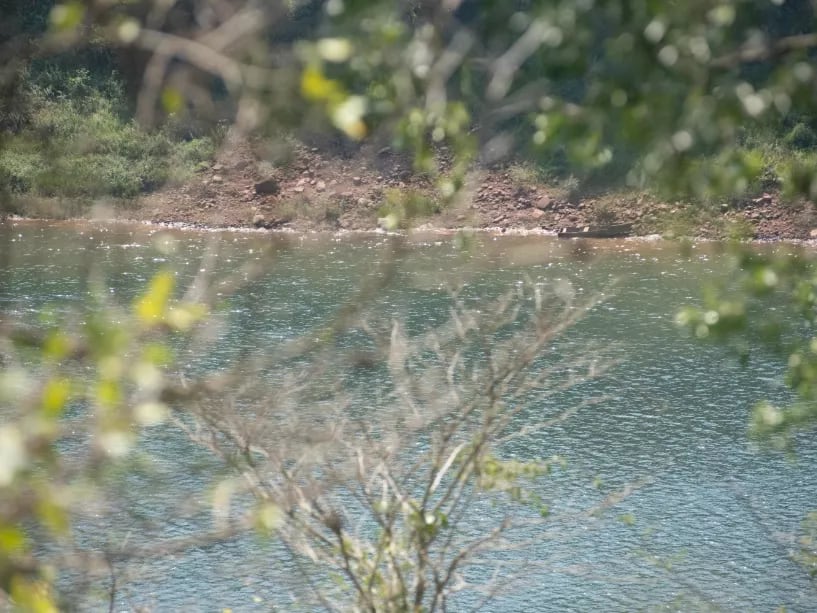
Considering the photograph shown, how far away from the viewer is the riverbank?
29500 millimetres

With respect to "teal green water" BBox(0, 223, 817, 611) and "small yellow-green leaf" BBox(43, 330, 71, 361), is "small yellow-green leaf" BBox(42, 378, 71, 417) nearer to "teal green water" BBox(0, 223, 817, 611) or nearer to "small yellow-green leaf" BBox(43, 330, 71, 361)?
"small yellow-green leaf" BBox(43, 330, 71, 361)

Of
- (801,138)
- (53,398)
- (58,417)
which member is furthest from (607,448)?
(801,138)

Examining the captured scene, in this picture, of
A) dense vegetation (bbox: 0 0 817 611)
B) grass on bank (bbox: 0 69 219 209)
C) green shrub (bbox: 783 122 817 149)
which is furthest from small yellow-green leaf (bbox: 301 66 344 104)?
green shrub (bbox: 783 122 817 149)

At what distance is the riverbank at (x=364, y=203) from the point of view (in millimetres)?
29500

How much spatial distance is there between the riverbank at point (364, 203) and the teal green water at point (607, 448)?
384 centimetres

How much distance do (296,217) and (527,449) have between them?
16.9 metres

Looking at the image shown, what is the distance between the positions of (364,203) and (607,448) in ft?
56.7

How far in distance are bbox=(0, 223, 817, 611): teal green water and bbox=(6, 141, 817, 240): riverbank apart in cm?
384

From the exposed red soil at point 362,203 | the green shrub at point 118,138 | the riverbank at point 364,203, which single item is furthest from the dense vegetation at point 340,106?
the green shrub at point 118,138

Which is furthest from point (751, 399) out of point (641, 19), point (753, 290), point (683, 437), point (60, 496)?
point (60, 496)

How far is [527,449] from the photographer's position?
14258 millimetres

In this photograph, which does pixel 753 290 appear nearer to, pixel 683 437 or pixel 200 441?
pixel 200 441

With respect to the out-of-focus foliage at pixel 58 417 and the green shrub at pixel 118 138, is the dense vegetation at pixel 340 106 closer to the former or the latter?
the out-of-focus foliage at pixel 58 417

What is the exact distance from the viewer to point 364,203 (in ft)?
101
